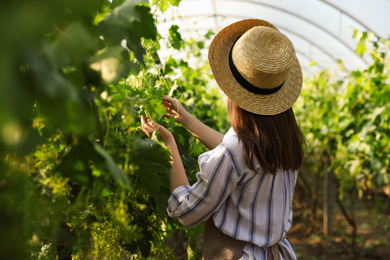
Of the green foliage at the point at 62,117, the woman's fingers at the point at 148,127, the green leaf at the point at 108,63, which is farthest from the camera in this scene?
the woman's fingers at the point at 148,127

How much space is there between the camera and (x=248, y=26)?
5.11ft

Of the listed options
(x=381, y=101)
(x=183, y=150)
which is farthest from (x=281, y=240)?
(x=381, y=101)

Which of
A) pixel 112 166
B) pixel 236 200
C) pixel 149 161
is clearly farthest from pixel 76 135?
pixel 236 200

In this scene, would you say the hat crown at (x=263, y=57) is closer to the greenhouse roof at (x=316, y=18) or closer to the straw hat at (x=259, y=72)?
the straw hat at (x=259, y=72)

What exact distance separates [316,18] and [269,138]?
6.52 metres

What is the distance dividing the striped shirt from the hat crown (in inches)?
8.7

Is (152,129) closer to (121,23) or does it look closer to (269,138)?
(269,138)

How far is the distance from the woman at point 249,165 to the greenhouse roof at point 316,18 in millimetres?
4382

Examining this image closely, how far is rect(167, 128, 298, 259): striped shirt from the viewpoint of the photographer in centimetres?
123

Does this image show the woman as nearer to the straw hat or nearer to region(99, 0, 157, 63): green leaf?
the straw hat

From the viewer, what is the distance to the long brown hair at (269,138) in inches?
50.0

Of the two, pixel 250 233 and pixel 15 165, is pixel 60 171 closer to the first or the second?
pixel 15 165

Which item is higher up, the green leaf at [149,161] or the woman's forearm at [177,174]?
the green leaf at [149,161]

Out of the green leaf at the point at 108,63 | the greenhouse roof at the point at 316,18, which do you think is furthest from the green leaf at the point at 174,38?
the greenhouse roof at the point at 316,18
